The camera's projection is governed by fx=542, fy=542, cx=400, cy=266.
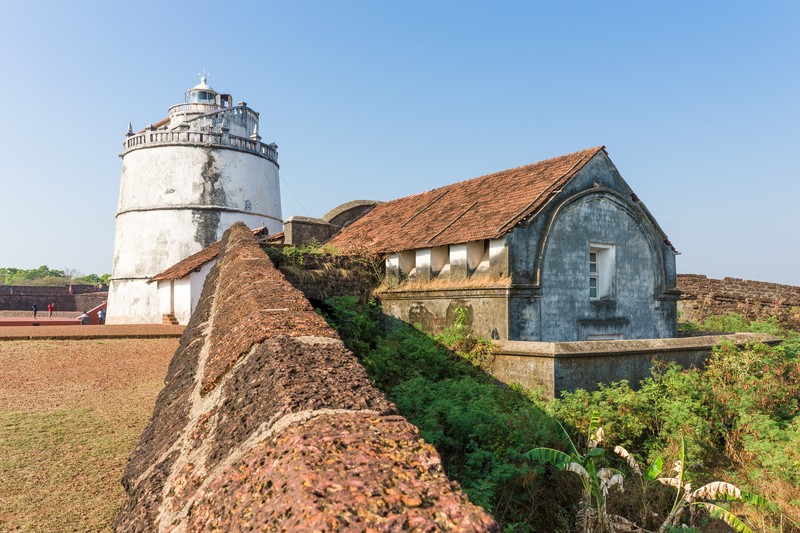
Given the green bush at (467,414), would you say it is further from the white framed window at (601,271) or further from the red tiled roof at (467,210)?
the white framed window at (601,271)

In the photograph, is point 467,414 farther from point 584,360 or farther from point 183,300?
point 183,300

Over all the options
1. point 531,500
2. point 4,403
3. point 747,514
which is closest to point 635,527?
point 531,500

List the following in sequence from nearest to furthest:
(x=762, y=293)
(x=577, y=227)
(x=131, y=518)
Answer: (x=131, y=518) → (x=577, y=227) → (x=762, y=293)

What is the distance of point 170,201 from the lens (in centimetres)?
2434

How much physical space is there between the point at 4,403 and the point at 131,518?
5518mm

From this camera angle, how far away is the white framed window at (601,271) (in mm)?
12703

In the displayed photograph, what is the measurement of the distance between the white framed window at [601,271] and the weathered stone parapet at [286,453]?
10945mm

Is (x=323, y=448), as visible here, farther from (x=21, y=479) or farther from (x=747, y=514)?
(x=747, y=514)

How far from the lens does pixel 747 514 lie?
6.46 m

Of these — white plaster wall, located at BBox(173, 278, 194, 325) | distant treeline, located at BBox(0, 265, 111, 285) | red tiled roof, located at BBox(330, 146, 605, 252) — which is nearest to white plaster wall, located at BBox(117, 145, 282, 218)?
white plaster wall, located at BBox(173, 278, 194, 325)

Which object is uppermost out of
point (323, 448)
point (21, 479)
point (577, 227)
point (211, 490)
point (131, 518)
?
point (577, 227)

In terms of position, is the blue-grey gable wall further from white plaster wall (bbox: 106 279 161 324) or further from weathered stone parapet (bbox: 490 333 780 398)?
white plaster wall (bbox: 106 279 161 324)

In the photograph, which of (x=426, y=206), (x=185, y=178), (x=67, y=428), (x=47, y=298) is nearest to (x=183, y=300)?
(x=185, y=178)

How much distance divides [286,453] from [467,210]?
40.4 ft
